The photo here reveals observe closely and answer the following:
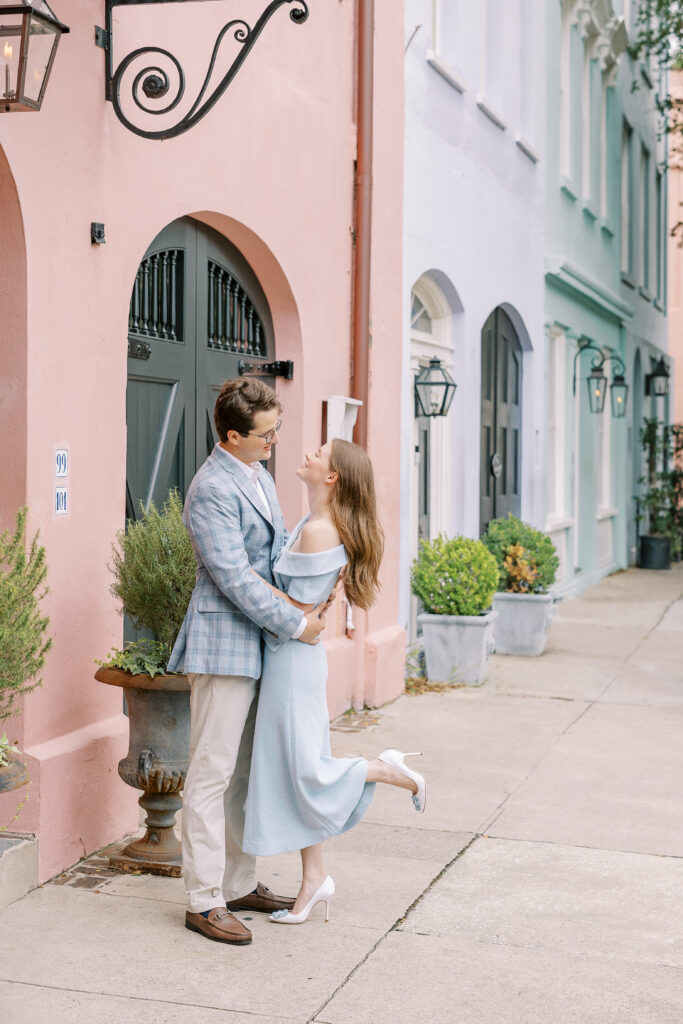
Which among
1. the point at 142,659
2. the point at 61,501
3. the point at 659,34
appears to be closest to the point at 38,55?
the point at 61,501

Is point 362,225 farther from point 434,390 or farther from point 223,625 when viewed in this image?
point 223,625

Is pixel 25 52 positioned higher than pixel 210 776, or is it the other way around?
pixel 25 52

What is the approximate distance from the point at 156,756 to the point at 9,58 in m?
2.53

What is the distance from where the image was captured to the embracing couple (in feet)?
14.0

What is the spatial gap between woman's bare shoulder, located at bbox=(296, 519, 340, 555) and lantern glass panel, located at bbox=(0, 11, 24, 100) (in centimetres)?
168

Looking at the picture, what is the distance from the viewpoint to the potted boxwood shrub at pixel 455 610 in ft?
30.1

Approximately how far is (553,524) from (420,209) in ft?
18.5

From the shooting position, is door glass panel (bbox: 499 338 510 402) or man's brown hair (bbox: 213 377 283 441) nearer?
man's brown hair (bbox: 213 377 283 441)

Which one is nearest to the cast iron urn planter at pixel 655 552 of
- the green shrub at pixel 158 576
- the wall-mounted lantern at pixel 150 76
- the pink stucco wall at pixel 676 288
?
the pink stucco wall at pixel 676 288

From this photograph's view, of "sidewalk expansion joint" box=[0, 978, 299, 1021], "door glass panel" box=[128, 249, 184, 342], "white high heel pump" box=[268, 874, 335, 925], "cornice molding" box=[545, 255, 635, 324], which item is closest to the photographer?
"sidewalk expansion joint" box=[0, 978, 299, 1021]

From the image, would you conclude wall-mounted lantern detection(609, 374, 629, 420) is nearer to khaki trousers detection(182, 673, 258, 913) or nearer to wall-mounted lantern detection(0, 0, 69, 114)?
khaki trousers detection(182, 673, 258, 913)

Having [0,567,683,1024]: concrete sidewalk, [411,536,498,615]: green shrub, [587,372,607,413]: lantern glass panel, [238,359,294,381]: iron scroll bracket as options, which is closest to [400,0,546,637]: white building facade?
[411,536,498,615]: green shrub

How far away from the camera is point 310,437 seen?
7.55 m

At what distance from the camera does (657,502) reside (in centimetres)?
1981
